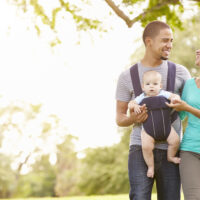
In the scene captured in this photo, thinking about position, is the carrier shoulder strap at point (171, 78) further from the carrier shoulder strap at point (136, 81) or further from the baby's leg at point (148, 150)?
the baby's leg at point (148, 150)

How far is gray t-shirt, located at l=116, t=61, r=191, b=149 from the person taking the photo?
3.82 metres

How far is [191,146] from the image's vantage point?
11.8ft

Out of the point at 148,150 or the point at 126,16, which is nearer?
the point at 148,150

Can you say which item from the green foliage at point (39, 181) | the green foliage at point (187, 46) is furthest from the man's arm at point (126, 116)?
the green foliage at point (39, 181)

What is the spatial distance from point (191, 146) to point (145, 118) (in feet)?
1.57

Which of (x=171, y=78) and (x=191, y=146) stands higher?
(x=171, y=78)

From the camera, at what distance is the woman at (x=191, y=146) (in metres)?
3.51

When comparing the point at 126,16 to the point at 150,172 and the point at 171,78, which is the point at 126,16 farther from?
the point at 150,172

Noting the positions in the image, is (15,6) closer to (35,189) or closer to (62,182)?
(62,182)

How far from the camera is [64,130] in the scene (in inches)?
1378

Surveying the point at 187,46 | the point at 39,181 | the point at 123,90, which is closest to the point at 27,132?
the point at 187,46

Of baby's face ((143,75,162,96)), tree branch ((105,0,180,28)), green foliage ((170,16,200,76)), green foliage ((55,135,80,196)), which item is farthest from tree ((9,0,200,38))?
green foliage ((55,135,80,196))

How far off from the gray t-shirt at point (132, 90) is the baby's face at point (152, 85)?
0.16 m

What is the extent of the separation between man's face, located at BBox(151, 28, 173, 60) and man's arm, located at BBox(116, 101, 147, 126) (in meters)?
0.52
